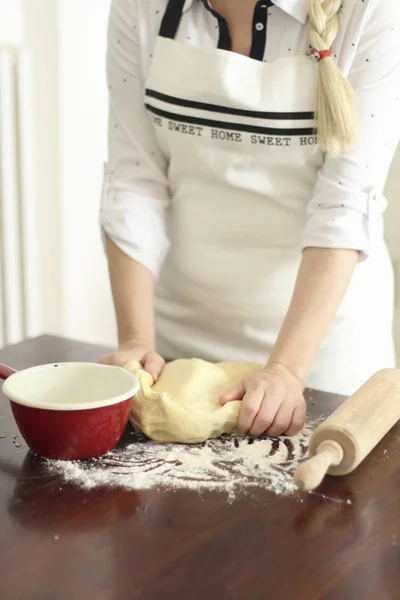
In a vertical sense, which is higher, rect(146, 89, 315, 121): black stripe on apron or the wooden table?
rect(146, 89, 315, 121): black stripe on apron

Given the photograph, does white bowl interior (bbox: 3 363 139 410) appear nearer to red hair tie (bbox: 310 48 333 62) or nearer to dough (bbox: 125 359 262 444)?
dough (bbox: 125 359 262 444)

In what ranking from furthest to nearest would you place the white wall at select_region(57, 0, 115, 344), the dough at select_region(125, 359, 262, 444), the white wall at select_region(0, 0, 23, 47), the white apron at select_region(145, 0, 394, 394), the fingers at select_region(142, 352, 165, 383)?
the white wall at select_region(57, 0, 115, 344) < the white wall at select_region(0, 0, 23, 47) < the white apron at select_region(145, 0, 394, 394) < the fingers at select_region(142, 352, 165, 383) < the dough at select_region(125, 359, 262, 444)

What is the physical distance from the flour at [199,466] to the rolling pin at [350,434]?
4 cm

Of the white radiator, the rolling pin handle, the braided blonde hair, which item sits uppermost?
the braided blonde hair

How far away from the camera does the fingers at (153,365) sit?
0.91m

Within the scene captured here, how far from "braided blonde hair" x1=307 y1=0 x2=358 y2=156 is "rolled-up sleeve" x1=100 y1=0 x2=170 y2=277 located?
28cm

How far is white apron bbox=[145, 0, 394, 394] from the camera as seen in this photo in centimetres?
102

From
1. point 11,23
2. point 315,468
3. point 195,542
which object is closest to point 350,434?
point 315,468

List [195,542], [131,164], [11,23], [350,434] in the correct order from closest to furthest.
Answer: [195,542], [350,434], [131,164], [11,23]

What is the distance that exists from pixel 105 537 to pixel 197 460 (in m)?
0.16

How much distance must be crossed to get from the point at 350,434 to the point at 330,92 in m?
0.44

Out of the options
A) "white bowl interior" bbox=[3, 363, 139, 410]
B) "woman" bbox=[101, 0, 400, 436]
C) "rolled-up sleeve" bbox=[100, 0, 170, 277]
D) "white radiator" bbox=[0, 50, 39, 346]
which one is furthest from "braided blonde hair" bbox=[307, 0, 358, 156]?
"white radiator" bbox=[0, 50, 39, 346]

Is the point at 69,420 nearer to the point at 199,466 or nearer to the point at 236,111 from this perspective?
the point at 199,466

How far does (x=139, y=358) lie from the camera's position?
37.4 inches
